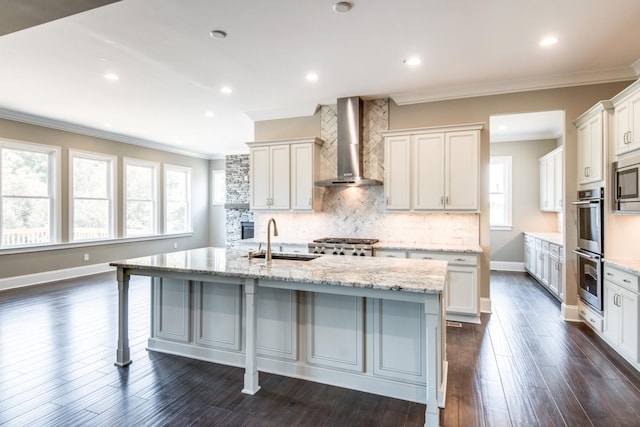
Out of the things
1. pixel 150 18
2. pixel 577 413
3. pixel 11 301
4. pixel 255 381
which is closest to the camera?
pixel 577 413

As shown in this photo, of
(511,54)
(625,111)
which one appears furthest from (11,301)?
(625,111)

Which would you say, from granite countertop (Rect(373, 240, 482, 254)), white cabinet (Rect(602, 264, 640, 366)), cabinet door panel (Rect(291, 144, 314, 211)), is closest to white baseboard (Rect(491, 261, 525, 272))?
granite countertop (Rect(373, 240, 482, 254))

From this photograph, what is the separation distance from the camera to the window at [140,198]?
26.2 feet

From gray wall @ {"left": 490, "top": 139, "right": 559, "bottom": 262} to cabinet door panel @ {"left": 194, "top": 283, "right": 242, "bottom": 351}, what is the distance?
21.6ft

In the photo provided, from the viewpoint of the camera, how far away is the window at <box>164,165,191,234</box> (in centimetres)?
916

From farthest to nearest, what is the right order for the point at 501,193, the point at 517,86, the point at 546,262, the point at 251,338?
1. the point at 501,193
2. the point at 546,262
3. the point at 517,86
4. the point at 251,338

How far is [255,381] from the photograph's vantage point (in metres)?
2.67

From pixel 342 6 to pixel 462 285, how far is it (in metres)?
3.34

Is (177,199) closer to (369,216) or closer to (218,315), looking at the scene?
(369,216)

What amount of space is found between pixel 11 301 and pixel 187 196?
5.16m

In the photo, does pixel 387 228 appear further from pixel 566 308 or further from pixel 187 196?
pixel 187 196

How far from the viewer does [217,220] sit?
10.6 meters

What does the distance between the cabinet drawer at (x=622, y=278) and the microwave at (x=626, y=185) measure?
0.58m

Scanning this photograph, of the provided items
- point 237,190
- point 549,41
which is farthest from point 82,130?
point 549,41
